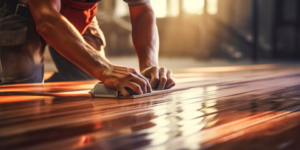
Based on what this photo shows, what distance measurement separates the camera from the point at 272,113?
729mm

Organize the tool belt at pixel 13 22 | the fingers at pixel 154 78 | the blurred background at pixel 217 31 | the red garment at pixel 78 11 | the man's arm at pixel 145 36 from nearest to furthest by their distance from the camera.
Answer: the fingers at pixel 154 78 → the man's arm at pixel 145 36 → the red garment at pixel 78 11 → the tool belt at pixel 13 22 → the blurred background at pixel 217 31

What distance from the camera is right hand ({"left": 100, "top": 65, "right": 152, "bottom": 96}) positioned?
98 cm

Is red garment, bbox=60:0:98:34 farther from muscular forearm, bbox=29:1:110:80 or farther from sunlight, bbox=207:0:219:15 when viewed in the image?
sunlight, bbox=207:0:219:15

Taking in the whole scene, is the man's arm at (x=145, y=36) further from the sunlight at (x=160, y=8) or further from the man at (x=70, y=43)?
the sunlight at (x=160, y=8)

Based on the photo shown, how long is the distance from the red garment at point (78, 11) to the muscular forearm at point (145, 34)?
20cm

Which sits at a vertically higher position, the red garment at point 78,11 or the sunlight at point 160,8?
the sunlight at point 160,8

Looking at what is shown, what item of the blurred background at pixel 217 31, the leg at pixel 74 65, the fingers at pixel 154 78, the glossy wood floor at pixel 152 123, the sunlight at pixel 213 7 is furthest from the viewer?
the sunlight at pixel 213 7

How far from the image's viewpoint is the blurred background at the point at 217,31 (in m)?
6.62

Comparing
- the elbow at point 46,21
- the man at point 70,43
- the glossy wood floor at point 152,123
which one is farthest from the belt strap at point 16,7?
the glossy wood floor at point 152,123

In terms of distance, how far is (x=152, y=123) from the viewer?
628 mm

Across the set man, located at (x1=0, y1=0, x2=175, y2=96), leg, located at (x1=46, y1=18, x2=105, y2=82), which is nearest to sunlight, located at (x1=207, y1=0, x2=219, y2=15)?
leg, located at (x1=46, y1=18, x2=105, y2=82)

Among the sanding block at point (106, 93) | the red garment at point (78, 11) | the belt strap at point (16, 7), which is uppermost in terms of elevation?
the belt strap at point (16, 7)

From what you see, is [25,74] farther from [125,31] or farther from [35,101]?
[125,31]

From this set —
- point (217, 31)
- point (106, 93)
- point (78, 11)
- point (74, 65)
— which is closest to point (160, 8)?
point (217, 31)
